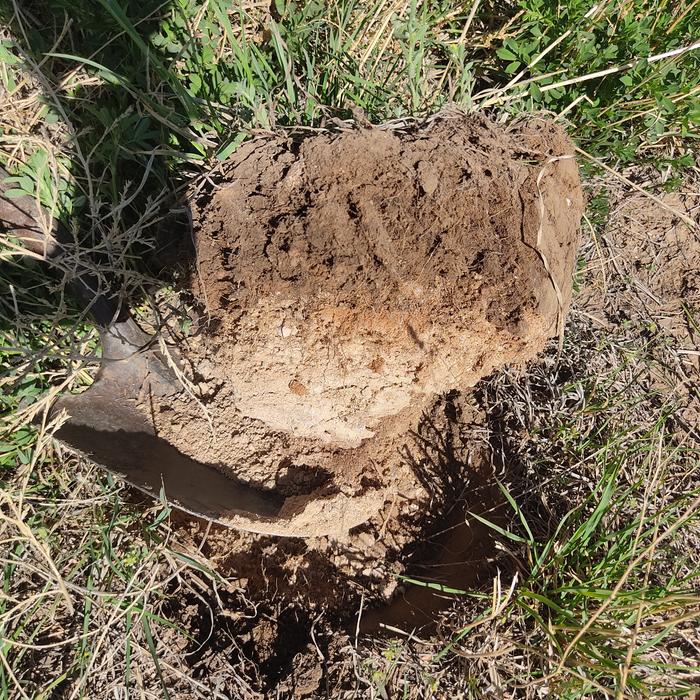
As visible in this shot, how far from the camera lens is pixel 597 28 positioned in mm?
1777

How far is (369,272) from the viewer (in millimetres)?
1207

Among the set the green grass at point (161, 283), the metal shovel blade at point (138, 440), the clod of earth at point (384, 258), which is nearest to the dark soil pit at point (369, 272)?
the clod of earth at point (384, 258)

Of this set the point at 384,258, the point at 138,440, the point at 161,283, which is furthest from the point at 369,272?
the point at 138,440

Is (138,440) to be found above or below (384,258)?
below

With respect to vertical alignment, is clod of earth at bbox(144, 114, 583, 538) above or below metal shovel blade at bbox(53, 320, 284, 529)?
above

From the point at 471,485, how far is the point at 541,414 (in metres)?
0.36

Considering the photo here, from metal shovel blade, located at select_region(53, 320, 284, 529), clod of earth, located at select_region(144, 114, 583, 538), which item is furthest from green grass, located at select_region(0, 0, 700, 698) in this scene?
clod of earth, located at select_region(144, 114, 583, 538)

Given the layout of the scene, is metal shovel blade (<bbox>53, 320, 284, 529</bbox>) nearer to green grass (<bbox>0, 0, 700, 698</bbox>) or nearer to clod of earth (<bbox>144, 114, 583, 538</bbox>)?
green grass (<bbox>0, 0, 700, 698</bbox>)

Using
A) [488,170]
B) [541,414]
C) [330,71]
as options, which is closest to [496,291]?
[488,170]

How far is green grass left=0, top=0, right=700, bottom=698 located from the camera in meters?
1.54

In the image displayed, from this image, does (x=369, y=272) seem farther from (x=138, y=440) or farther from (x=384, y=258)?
(x=138, y=440)

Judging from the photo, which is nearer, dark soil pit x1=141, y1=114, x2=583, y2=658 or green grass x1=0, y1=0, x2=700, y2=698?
dark soil pit x1=141, y1=114, x2=583, y2=658

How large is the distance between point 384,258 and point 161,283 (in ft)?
2.65

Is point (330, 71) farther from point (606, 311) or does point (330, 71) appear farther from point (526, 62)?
point (606, 311)
